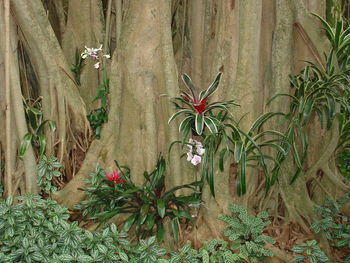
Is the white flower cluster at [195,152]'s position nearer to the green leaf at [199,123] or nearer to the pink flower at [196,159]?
the pink flower at [196,159]

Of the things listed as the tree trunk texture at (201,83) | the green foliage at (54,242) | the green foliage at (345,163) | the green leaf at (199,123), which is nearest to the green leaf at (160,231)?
the green foliage at (54,242)

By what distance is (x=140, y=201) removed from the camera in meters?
3.10

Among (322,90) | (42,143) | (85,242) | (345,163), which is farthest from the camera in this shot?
(345,163)

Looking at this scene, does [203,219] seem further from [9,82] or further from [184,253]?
[9,82]

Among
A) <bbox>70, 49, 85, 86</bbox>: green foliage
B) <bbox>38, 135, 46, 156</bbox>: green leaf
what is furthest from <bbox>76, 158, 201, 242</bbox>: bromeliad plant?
<bbox>70, 49, 85, 86</bbox>: green foliage

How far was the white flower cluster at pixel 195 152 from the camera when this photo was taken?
302 centimetres

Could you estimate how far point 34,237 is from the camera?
2.75 m

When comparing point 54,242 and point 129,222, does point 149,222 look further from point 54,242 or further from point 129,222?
point 54,242

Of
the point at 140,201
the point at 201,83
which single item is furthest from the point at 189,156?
the point at 201,83

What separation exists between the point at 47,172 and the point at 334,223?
7.58 feet

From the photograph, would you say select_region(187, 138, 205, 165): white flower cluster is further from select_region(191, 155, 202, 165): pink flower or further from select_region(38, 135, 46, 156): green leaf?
select_region(38, 135, 46, 156): green leaf

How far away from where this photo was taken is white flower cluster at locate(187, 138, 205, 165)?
3.02 meters

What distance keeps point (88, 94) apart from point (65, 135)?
65 cm

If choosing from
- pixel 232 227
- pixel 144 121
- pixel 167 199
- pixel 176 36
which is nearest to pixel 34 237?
pixel 167 199
